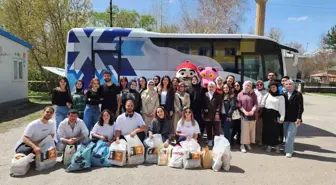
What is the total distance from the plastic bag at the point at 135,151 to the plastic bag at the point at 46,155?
142 centimetres

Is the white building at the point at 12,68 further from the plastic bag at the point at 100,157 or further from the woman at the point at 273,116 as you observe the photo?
the woman at the point at 273,116

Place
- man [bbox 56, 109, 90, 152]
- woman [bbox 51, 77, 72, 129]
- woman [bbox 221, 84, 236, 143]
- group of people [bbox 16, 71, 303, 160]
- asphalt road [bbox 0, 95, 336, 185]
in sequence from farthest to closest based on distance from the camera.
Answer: woman [bbox 221, 84, 236, 143] → woman [bbox 51, 77, 72, 129] → group of people [bbox 16, 71, 303, 160] → man [bbox 56, 109, 90, 152] → asphalt road [bbox 0, 95, 336, 185]

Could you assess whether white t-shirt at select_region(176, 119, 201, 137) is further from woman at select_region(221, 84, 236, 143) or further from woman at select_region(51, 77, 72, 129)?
woman at select_region(51, 77, 72, 129)

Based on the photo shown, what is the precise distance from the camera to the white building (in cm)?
1376

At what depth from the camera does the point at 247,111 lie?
648 cm

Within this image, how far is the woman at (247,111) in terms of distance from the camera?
21.1 feet

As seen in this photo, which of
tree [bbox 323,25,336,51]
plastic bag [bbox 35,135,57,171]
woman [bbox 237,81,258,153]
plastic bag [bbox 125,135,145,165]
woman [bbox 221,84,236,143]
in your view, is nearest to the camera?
plastic bag [bbox 35,135,57,171]

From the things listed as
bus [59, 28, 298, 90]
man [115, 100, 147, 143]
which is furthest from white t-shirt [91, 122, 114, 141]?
bus [59, 28, 298, 90]

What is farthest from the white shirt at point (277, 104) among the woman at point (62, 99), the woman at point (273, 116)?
the woman at point (62, 99)

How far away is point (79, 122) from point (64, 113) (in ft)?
2.86

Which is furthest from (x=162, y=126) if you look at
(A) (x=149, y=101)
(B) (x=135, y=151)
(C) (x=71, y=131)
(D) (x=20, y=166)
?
(D) (x=20, y=166)

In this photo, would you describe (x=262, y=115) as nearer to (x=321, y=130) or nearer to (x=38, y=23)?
(x=321, y=130)

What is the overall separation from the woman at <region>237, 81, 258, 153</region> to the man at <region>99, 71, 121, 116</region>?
301 centimetres

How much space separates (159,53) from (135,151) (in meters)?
3.84
